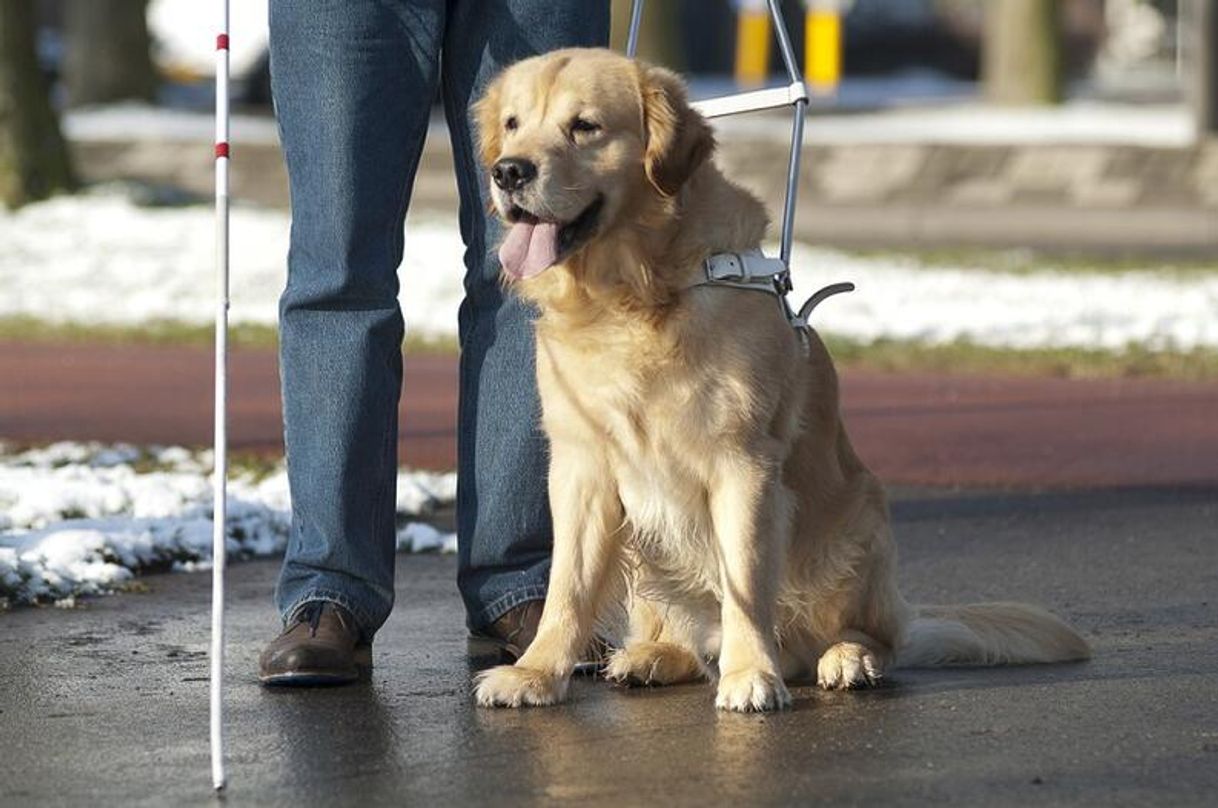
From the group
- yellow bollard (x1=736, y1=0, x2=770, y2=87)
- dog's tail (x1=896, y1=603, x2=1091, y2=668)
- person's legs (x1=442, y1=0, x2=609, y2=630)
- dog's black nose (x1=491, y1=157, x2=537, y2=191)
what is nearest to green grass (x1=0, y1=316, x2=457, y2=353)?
person's legs (x1=442, y1=0, x2=609, y2=630)

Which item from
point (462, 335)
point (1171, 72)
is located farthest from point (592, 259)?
point (1171, 72)

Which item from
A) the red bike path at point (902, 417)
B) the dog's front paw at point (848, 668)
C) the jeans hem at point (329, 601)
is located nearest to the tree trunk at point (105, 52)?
the red bike path at point (902, 417)

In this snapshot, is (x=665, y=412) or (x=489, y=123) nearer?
(x=665, y=412)

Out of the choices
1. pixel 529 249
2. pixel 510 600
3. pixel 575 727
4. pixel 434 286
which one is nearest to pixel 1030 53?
pixel 434 286

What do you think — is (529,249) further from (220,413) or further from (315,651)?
(315,651)

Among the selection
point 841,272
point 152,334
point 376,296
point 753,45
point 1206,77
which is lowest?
point 152,334

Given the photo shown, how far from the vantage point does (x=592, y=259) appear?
4871mm

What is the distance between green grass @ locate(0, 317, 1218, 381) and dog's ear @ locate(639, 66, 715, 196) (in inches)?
246

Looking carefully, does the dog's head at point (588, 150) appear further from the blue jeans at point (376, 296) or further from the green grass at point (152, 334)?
the green grass at point (152, 334)

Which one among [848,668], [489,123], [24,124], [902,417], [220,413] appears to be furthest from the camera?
[24,124]

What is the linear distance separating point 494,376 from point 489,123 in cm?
67

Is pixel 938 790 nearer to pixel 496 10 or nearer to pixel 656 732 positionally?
pixel 656 732

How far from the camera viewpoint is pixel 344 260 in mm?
5164

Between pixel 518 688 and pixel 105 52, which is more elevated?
pixel 105 52
